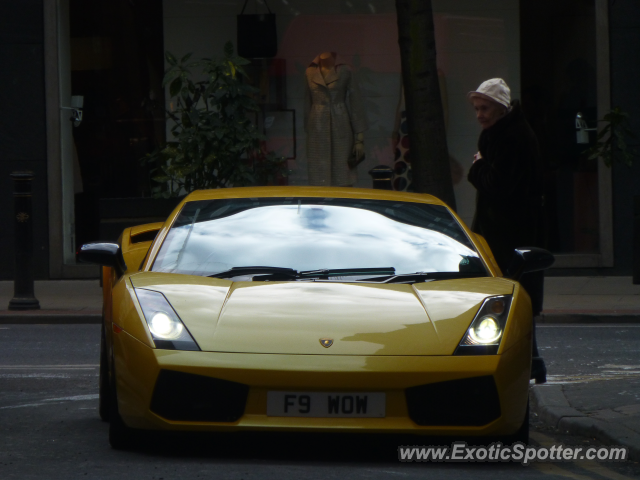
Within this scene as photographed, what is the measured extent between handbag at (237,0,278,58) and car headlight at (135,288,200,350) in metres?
10.7

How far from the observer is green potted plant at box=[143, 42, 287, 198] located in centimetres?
1330

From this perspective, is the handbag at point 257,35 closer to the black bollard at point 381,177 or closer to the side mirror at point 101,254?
the black bollard at point 381,177

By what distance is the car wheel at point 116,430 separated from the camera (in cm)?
481

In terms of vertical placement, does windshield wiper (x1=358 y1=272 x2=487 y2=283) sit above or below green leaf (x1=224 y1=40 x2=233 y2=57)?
below

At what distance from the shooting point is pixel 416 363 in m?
4.51

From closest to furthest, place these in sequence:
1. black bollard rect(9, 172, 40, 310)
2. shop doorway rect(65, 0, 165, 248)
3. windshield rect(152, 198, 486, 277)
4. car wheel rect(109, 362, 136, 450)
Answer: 1. car wheel rect(109, 362, 136, 450)
2. windshield rect(152, 198, 486, 277)
3. black bollard rect(9, 172, 40, 310)
4. shop doorway rect(65, 0, 165, 248)

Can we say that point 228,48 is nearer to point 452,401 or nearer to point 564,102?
point 564,102

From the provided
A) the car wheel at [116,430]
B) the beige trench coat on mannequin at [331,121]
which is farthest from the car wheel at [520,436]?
the beige trench coat on mannequin at [331,121]

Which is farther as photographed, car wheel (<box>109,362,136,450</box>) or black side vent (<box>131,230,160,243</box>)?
black side vent (<box>131,230,160,243</box>)

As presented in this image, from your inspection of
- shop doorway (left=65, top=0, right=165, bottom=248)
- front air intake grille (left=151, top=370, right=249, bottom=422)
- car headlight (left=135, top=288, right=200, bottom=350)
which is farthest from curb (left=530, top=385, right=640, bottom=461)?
shop doorway (left=65, top=0, right=165, bottom=248)

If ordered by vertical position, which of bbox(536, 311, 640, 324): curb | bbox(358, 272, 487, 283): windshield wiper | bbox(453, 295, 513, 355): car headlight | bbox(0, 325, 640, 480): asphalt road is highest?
bbox(358, 272, 487, 283): windshield wiper

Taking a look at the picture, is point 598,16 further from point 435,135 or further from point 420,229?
point 420,229

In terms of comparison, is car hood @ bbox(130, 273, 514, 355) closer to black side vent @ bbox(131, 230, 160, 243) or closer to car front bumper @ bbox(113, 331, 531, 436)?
car front bumper @ bbox(113, 331, 531, 436)

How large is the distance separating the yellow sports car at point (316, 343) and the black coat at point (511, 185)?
5.28 feet
